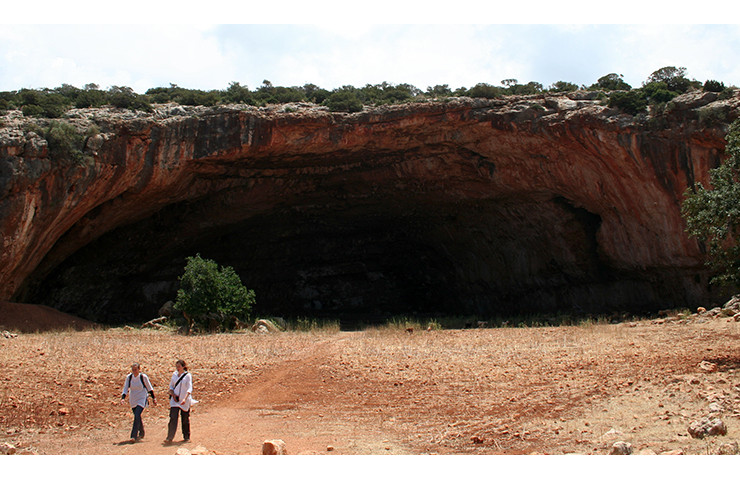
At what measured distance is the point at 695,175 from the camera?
1978 cm

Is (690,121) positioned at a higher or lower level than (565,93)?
lower

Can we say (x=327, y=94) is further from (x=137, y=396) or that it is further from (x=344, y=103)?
(x=137, y=396)

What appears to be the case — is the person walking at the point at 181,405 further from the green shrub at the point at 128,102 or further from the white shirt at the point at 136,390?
the green shrub at the point at 128,102

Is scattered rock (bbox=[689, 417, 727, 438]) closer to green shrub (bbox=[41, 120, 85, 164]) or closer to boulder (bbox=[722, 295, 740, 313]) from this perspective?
boulder (bbox=[722, 295, 740, 313])

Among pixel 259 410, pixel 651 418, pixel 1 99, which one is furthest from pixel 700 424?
pixel 1 99

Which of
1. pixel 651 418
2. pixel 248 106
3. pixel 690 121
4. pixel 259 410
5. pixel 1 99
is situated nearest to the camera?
pixel 651 418

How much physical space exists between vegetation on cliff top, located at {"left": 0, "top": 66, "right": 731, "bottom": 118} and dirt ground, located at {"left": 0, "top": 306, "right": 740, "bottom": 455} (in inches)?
337

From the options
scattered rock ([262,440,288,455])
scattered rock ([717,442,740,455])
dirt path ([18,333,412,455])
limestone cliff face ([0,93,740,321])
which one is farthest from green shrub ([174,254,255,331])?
scattered rock ([717,442,740,455])

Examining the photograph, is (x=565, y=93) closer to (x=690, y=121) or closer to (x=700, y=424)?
(x=690, y=121)

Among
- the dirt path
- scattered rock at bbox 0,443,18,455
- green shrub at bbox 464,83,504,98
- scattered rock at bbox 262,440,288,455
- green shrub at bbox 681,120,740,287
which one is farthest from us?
green shrub at bbox 464,83,504,98

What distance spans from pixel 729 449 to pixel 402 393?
6.34 m

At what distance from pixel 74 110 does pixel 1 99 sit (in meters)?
2.61

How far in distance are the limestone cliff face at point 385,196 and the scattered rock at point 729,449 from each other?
1501cm

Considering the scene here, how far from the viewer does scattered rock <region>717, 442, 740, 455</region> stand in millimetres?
6516
